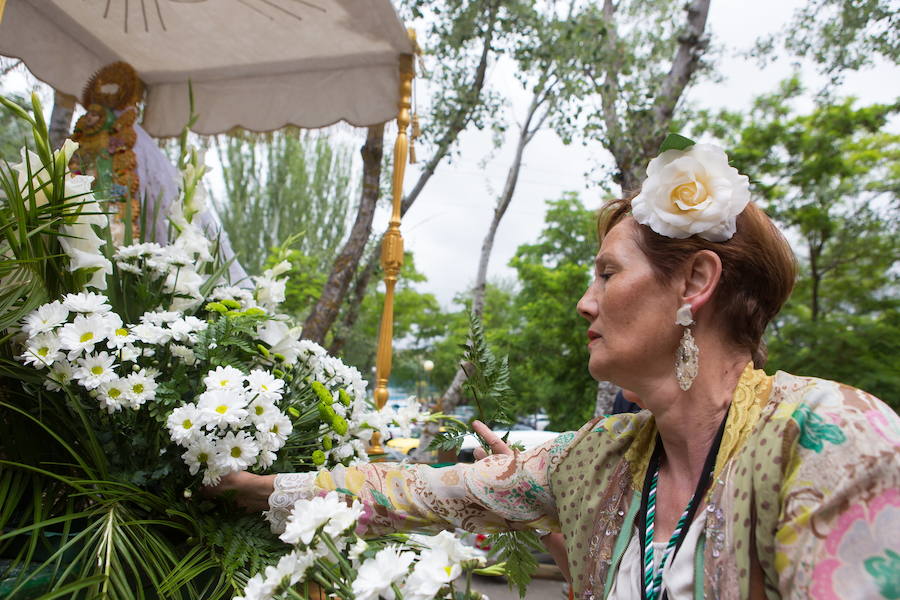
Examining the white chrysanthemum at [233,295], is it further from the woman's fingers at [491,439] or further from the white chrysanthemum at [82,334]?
the woman's fingers at [491,439]

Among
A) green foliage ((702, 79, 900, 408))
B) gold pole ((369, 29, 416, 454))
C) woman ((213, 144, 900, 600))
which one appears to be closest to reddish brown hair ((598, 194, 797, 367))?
woman ((213, 144, 900, 600))

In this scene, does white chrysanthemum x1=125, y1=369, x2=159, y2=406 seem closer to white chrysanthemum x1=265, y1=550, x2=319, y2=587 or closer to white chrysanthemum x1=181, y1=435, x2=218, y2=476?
white chrysanthemum x1=181, y1=435, x2=218, y2=476

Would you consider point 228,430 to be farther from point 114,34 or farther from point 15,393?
point 114,34

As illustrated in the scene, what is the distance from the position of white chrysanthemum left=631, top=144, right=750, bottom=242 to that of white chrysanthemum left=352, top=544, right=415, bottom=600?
82cm

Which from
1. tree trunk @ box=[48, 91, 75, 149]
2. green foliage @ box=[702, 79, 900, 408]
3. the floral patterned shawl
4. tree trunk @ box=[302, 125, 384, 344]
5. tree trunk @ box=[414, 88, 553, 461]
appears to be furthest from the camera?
tree trunk @ box=[414, 88, 553, 461]

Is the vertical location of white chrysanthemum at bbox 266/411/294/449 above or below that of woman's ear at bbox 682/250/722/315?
below

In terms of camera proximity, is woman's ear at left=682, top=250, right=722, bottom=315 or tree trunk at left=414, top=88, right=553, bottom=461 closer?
woman's ear at left=682, top=250, right=722, bottom=315

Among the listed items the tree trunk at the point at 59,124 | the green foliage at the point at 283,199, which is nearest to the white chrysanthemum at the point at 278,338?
the tree trunk at the point at 59,124

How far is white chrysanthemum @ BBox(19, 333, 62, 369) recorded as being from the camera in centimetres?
120

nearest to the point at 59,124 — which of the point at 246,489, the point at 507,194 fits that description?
the point at 246,489

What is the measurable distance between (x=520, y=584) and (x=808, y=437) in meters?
0.70

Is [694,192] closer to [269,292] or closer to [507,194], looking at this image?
[269,292]

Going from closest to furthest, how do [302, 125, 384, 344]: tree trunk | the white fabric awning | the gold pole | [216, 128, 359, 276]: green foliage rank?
the white fabric awning < the gold pole < [302, 125, 384, 344]: tree trunk < [216, 128, 359, 276]: green foliage

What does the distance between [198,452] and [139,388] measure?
17cm
